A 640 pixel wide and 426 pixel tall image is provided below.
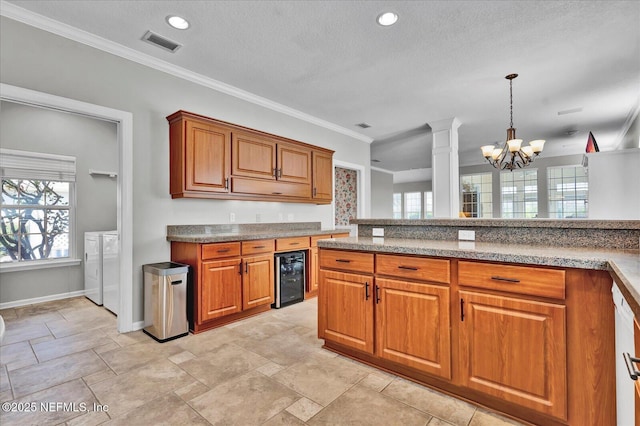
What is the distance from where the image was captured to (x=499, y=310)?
1.72 m

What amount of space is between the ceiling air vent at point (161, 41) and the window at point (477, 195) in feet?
26.3

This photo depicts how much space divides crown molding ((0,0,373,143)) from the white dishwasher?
3.96m

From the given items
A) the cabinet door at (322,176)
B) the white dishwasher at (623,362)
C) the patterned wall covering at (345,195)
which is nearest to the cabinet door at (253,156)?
the cabinet door at (322,176)

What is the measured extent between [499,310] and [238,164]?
9.85 feet

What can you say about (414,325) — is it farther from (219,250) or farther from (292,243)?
(292,243)

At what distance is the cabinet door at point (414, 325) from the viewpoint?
1920mm

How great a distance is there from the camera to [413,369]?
6.87 ft

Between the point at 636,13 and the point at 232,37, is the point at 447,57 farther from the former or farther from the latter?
the point at 232,37

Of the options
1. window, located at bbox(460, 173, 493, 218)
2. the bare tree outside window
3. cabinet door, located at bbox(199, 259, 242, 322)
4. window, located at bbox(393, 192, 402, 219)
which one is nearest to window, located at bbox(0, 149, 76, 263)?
the bare tree outside window

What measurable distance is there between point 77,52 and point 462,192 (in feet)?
29.9

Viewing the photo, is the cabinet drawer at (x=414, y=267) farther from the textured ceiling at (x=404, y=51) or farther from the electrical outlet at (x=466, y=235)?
the textured ceiling at (x=404, y=51)

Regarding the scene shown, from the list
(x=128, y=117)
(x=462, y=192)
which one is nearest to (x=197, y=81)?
(x=128, y=117)

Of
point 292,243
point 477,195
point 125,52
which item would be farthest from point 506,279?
point 477,195

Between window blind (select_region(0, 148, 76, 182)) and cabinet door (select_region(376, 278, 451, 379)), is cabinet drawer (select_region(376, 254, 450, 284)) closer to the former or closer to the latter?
cabinet door (select_region(376, 278, 451, 379))
